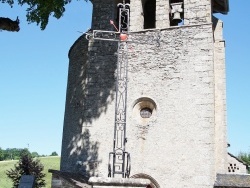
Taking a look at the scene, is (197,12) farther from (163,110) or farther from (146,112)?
(146,112)

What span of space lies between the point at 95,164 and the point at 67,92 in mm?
4764

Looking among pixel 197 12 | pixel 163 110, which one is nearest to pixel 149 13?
pixel 197 12

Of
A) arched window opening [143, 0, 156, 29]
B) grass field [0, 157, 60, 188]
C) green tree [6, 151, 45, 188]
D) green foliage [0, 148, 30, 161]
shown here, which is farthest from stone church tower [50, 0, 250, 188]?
green foliage [0, 148, 30, 161]

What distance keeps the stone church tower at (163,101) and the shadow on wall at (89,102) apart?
0.03 metres

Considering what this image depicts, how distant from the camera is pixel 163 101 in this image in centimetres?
1035

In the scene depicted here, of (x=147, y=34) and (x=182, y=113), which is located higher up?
(x=147, y=34)

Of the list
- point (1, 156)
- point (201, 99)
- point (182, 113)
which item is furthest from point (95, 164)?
point (1, 156)

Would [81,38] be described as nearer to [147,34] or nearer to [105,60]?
[105,60]

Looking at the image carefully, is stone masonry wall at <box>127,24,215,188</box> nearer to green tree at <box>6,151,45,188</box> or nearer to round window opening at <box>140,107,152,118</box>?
round window opening at <box>140,107,152,118</box>

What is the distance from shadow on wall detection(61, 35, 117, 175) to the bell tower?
0.03m

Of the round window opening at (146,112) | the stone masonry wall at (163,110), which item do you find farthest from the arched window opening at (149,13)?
the round window opening at (146,112)

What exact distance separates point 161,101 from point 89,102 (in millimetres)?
2522

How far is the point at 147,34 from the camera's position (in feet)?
36.7

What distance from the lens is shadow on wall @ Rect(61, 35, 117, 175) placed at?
35.4 ft
